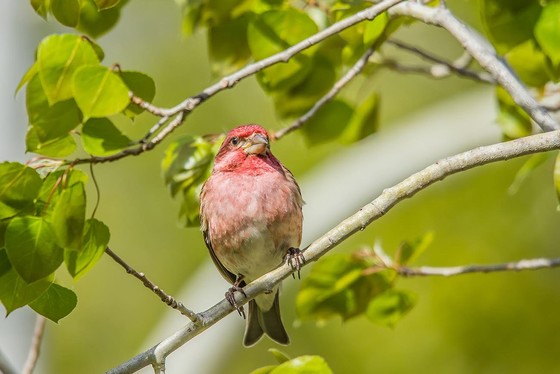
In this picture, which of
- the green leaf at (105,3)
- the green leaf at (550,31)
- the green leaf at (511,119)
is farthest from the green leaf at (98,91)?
the green leaf at (511,119)

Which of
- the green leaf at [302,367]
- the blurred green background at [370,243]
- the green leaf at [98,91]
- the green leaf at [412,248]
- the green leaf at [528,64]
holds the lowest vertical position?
the green leaf at [302,367]

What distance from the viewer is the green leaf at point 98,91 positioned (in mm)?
3801

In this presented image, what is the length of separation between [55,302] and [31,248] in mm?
293

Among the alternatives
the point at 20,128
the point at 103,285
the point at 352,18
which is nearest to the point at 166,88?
the point at 103,285

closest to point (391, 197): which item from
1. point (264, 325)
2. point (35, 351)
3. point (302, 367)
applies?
point (302, 367)

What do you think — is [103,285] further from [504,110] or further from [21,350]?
[504,110]

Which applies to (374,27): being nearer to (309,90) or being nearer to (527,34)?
(527,34)

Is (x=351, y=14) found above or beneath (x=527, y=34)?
above

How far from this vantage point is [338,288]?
4.88 m

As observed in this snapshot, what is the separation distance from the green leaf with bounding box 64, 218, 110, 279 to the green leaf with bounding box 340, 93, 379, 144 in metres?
1.93

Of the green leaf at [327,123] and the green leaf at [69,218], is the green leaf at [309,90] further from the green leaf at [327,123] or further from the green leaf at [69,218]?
the green leaf at [69,218]

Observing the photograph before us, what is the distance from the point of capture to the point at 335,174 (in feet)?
23.6

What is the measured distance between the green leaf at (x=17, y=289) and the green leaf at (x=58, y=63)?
666mm

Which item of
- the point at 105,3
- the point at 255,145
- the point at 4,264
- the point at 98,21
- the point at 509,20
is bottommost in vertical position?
the point at 4,264
